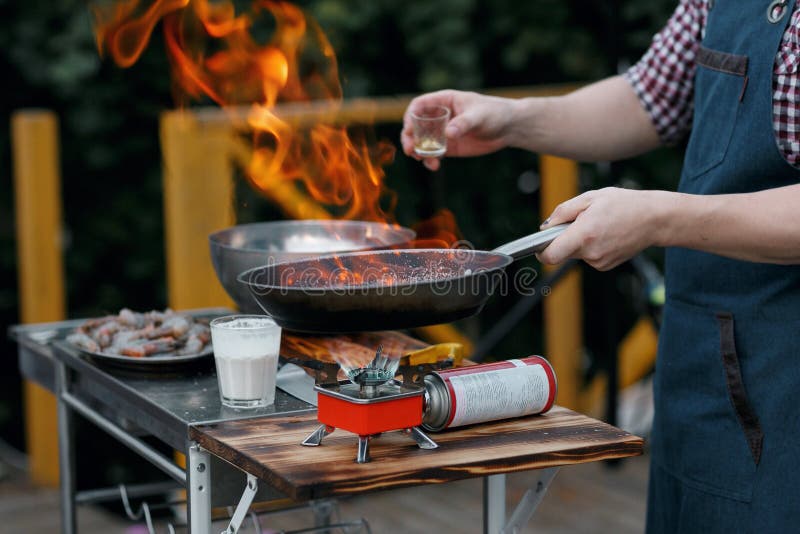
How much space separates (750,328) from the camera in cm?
177

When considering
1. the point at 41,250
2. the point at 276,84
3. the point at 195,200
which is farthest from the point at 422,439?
the point at 41,250

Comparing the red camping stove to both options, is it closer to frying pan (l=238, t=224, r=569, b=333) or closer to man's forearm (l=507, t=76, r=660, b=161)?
frying pan (l=238, t=224, r=569, b=333)

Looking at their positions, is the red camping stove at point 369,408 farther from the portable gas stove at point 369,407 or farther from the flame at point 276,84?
the flame at point 276,84

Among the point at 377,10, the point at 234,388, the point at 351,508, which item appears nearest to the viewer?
the point at 234,388

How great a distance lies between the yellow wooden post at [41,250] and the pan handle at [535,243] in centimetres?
265

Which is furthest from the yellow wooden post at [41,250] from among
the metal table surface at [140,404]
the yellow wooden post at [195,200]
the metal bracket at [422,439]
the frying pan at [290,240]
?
the metal bracket at [422,439]

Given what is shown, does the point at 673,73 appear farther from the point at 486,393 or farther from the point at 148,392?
the point at 148,392

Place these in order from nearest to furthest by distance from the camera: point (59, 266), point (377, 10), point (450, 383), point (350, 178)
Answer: point (450, 383) < point (350, 178) < point (59, 266) < point (377, 10)

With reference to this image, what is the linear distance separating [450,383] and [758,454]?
0.55m

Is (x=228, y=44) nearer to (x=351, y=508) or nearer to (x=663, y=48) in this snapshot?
(x=351, y=508)

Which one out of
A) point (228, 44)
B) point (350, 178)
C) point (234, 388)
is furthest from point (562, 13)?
point (234, 388)

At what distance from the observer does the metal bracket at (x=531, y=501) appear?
1.62 meters

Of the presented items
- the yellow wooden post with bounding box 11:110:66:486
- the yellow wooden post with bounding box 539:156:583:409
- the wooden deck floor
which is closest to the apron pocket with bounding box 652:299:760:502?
the wooden deck floor

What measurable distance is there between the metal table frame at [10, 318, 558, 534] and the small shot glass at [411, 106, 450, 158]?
583 millimetres
